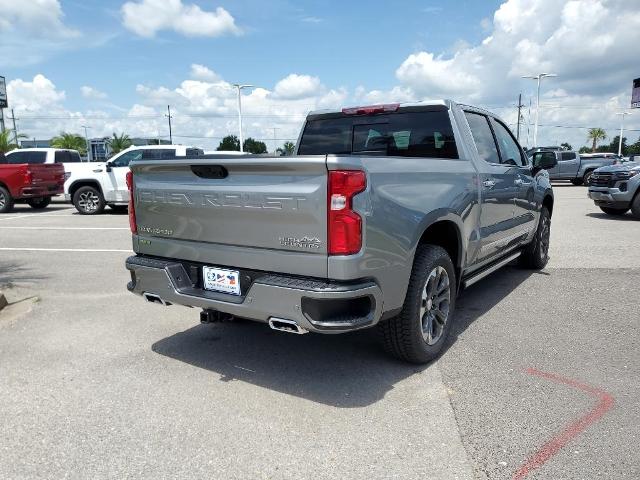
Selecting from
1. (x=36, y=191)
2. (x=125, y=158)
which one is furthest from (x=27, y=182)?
(x=125, y=158)

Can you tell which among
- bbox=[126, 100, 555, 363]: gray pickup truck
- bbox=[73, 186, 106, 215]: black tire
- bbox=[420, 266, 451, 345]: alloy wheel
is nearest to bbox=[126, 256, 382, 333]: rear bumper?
bbox=[126, 100, 555, 363]: gray pickup truck

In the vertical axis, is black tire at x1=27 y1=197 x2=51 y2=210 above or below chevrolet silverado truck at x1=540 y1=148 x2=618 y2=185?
below

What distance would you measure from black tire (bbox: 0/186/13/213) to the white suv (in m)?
1.90

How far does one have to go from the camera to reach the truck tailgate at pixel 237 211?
299 centimetres

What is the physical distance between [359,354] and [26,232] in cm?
961

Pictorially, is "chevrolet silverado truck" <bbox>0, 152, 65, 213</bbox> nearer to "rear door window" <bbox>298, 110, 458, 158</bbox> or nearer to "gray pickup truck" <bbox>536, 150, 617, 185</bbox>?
"rear door window" <bbox>298, 110, 458, 158</bbox>

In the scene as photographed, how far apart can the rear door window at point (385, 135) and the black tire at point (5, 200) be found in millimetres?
13044

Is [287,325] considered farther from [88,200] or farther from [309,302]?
[88,200]

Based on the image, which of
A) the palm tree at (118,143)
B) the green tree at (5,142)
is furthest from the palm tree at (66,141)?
the green tree at (5,142)

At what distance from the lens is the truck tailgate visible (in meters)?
2.99

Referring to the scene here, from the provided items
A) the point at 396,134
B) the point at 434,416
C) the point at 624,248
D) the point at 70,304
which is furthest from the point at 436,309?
the point at 624,248

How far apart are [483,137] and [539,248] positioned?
2.48 meters

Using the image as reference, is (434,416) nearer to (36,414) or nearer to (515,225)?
(36,414)

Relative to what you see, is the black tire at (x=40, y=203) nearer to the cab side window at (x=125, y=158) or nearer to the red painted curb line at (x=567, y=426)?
the cab side window at (x=125, y=158)
